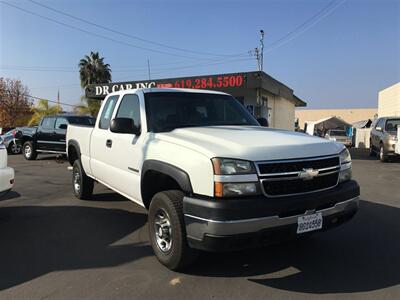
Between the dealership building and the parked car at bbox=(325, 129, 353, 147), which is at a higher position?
the dealership building

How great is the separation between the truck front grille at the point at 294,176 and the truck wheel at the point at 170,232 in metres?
0.90

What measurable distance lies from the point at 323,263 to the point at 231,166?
1.75 meters

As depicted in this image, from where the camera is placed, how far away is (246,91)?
63.6 feet

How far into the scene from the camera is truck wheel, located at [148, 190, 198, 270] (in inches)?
158

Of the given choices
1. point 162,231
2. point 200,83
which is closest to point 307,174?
point 162,231

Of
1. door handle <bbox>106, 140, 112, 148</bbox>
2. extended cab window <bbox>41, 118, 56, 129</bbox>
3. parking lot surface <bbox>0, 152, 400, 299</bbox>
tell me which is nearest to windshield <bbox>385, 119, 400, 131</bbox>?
parking lot surface <bbox>0, 152, 400, 299</bbox>

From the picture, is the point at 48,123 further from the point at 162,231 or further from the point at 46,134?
the point at 162,231

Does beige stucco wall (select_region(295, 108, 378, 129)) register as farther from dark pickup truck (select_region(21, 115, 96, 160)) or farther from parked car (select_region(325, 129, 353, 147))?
dark pickup truck (select_region(21, 115, 96, 160))

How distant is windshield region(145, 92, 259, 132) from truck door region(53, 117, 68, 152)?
36.6 ft

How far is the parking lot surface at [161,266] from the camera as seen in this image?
388cm

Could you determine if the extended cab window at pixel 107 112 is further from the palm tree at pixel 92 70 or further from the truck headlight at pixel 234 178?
the palm tree at pixel 92 70

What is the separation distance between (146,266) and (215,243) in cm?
122

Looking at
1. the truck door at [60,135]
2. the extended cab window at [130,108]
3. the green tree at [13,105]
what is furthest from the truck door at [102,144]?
the green tree at [13,105]

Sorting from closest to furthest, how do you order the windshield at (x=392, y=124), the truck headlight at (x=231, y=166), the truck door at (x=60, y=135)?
the truck headlight at (x=231, y=166) < the truck door at (x=60, y=135) < the windshield at (x=392, y=124)
